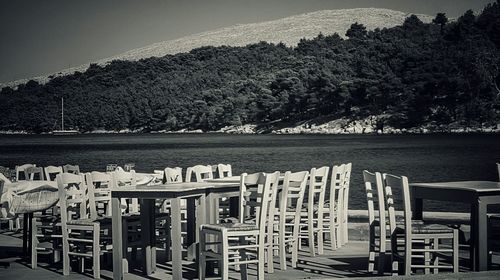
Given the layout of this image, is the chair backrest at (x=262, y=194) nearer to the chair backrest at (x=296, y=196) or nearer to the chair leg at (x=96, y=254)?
the chair backrest at (x=296, y=196)

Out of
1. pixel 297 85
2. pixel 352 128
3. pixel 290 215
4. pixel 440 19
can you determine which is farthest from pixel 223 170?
pixel 440 19

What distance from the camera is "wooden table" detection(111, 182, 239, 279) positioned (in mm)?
6585

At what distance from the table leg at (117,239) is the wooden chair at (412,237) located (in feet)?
7.45

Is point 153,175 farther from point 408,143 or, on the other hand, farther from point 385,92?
point 385,92

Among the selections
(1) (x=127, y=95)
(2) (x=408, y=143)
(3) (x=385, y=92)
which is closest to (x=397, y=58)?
(3) (x=385, y=92)

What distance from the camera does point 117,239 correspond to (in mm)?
6867

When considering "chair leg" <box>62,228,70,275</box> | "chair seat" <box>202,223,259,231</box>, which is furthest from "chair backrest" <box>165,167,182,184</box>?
"chair seat" <box>202,223,259,231</box>

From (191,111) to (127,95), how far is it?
12656 millimetres

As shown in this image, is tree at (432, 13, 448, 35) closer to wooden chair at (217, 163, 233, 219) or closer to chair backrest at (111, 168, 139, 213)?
wooden chair at (217, 163, 233, 219)

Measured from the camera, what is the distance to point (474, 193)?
6586 millimetres

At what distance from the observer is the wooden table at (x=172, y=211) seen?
21.6 feet

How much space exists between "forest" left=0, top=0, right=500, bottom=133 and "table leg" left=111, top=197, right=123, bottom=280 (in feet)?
337

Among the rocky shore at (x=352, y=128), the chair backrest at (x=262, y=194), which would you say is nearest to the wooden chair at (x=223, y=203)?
the chair backrest at (x=262, y=194)

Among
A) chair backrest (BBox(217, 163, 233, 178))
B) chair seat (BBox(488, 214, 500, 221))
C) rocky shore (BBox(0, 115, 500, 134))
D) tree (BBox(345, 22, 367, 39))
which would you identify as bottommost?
rocky shore (BBox(0, 115, 500, 134))
